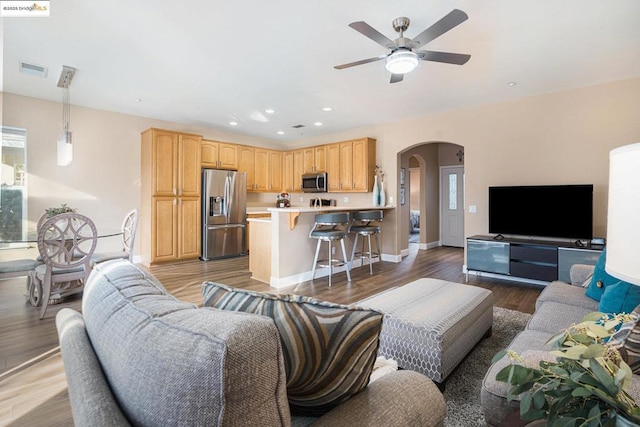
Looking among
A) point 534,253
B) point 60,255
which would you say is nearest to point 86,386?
point 60,255

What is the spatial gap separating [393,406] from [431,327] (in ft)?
3.60

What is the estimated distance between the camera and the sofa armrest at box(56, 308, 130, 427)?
549mm

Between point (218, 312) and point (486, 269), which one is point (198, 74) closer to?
point (218, 312)

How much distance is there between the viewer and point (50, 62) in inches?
133

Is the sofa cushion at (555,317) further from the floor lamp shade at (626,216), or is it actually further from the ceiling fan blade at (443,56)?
the ceiling fan blade at (443,56)

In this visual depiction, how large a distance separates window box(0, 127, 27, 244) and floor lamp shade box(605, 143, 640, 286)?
19.8 ft

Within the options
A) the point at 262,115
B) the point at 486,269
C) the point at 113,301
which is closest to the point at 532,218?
the point at 486,269

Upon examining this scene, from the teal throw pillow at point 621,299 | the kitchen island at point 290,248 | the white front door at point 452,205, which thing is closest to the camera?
the teal throw pillow at point 621,299

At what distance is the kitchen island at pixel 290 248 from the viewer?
409 centimetres

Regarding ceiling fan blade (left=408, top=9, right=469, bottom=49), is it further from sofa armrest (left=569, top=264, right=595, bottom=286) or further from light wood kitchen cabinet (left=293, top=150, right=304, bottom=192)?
light wood kitchen cabinet (left=293, top=150, right=304, bottom=192)

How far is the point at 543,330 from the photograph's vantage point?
5.83ft

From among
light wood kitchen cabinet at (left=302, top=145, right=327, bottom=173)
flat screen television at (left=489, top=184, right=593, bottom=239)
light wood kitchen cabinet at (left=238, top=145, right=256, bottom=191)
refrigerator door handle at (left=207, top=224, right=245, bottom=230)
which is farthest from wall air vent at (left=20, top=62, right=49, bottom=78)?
flat screen television at (left=489, top=184, right=593, bottom=239)

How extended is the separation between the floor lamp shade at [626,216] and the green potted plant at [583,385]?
12cm

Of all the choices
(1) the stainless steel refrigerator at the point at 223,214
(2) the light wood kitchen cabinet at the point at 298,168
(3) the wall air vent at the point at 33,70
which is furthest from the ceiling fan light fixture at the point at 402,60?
(2) the light wood kitchen cabinet at the point at 298,168
